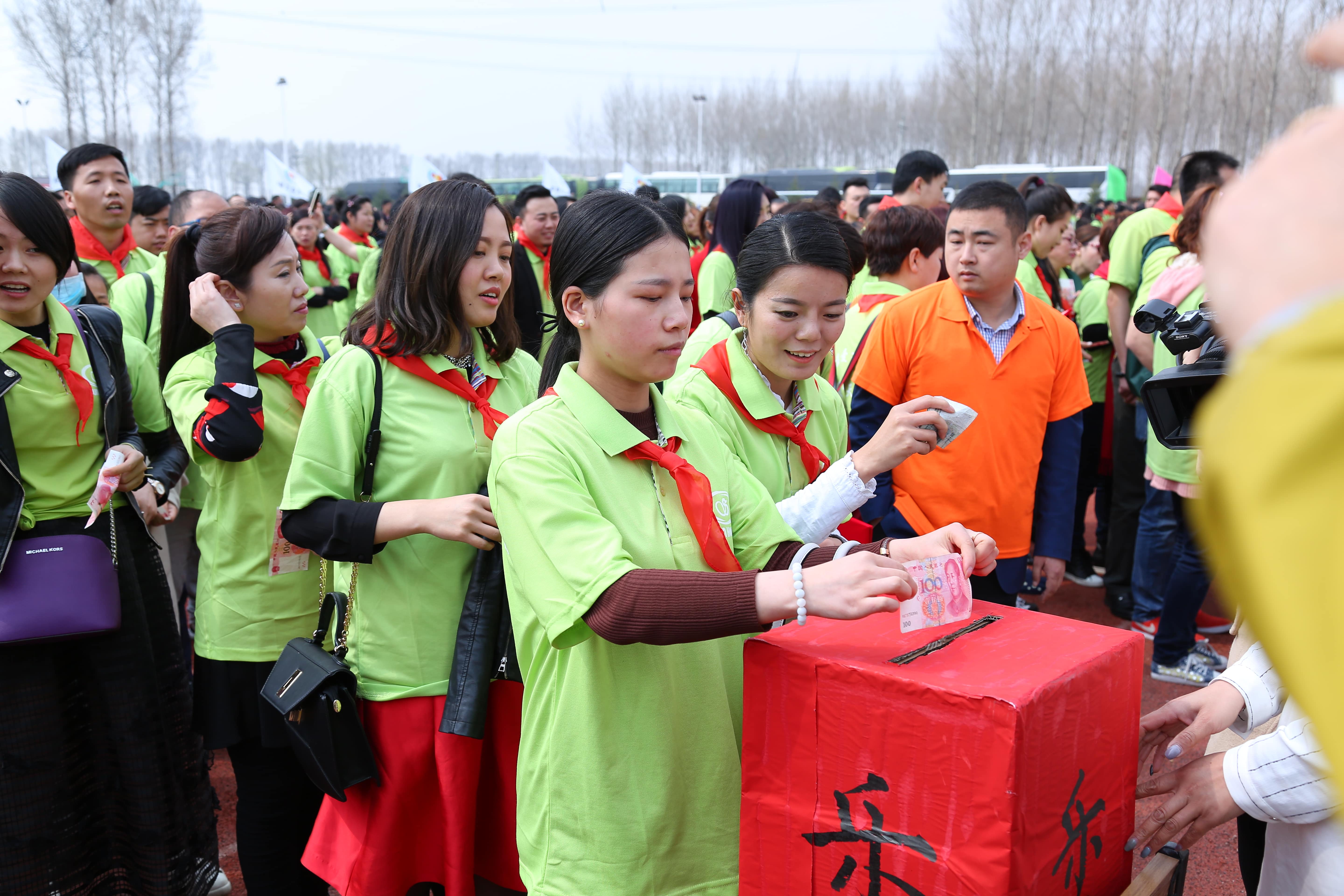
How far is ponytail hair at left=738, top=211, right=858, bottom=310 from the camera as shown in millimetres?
2336

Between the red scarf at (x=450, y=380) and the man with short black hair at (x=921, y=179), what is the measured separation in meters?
3.91

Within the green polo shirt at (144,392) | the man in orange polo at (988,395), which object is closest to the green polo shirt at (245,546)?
the green polo shirt at (144,392)

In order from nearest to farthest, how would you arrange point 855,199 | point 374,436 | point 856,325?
point 374,436 → point 856,325 → point 855,199

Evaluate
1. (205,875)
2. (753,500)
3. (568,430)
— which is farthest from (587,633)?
(205,875)

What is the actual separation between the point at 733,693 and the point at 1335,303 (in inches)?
54.9

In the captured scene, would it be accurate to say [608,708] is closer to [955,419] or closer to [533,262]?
[955,419]

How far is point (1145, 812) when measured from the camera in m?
3.25

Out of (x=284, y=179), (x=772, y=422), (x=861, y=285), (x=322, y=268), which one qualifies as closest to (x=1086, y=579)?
(x=861, y=285)

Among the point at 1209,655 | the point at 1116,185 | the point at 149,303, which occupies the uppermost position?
the point at 1116,185

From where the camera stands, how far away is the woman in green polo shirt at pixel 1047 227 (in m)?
5.26

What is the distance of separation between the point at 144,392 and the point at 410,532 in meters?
1.28

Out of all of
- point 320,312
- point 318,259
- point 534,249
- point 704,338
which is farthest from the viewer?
point 318,259

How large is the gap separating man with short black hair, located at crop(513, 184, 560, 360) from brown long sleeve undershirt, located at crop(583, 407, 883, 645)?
11.8ft

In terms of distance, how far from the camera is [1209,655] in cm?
439
